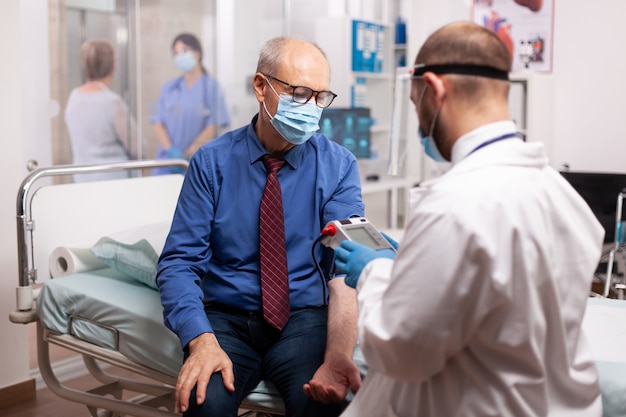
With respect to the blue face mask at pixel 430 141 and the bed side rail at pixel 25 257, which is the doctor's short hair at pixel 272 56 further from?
the bed side rail at pixel 25 257

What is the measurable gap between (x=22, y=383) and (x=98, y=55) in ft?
6.87

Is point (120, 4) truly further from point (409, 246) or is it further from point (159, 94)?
point (409, 246)

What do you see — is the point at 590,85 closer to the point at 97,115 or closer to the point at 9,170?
the point at 97,115

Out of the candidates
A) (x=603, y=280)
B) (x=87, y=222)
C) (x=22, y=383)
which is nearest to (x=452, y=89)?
(x=87, y=222)

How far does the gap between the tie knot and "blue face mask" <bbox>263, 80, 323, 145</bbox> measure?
3.0 inches

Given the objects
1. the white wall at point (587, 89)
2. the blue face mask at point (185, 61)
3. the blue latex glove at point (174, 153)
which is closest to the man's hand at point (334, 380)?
the blue latex glove at point (174, 153)

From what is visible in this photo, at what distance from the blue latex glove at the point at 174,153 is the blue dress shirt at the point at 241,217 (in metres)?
3.04

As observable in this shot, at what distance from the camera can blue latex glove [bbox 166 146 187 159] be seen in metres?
5.00

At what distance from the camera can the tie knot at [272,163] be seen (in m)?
1.98

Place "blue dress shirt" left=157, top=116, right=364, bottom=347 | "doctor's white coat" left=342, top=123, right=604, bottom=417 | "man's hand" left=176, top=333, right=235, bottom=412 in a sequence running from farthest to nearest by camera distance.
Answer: "blue dress shirt" left=157, top=116, right=364, bottom=347 → "man's hand" left=176, top=333, right=235, bottom=412 → "doctor's white coat" left=342, top=123, right=604, bottom=417

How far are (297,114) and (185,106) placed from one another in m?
3.33

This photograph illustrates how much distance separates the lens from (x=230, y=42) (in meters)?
5.48

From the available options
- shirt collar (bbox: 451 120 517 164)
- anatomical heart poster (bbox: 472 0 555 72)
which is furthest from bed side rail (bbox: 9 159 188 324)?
anatomical heart poster (bbox: 472 0 555 72)

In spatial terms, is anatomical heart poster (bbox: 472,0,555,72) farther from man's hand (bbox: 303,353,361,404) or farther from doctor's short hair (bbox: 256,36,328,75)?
man's hand (bbox: 303,353,361,404)
